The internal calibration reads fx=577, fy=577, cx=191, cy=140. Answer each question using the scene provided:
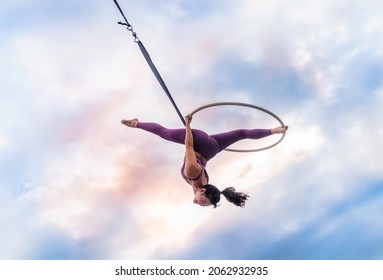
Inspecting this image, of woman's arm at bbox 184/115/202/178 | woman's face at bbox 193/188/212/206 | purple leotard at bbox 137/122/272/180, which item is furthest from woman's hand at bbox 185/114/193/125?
woman's face at bbox 193/188/212/206

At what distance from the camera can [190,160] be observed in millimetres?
8773

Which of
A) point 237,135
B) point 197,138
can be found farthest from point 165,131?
point 237,135

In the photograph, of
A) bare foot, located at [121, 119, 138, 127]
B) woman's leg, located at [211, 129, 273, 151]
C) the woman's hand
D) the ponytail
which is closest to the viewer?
the woman's hand

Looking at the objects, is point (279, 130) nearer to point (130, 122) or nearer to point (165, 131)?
point (165, 131)

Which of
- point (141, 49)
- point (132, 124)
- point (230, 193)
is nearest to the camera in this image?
point (141, 49)

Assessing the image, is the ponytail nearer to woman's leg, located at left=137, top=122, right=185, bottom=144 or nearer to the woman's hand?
woman's leg, located at left=137, top=122, right=185, bottom=144

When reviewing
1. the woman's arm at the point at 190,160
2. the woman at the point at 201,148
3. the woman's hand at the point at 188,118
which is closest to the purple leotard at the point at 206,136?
the woman at the point at 201,148

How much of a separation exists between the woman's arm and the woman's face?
10.8 inches

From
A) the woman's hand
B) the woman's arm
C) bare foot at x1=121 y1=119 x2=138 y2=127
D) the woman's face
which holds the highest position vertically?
bare foot at x1=121 y1=119 x2=138 y2=127

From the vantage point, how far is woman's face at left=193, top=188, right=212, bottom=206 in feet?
29.1
